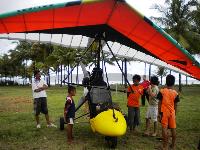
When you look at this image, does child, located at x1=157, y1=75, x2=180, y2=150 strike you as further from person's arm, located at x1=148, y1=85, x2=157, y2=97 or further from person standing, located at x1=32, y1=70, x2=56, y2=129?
person standing, located at x1=32, y1=70, x2=56, y2=129

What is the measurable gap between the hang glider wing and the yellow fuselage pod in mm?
2053

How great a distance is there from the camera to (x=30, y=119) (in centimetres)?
1246

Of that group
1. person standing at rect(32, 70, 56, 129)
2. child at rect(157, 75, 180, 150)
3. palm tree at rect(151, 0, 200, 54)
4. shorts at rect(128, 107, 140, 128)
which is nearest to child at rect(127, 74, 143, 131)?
shorts at rect(128, 107, 140, 128)

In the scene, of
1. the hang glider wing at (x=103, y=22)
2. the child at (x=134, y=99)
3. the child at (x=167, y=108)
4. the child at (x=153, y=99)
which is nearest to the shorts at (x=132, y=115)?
the child at (x=134, y=99)

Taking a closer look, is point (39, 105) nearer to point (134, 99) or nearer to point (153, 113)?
point (134, 99)

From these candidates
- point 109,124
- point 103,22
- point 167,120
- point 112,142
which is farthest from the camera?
point 103,22

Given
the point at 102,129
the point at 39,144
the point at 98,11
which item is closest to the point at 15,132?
the point at 39,144

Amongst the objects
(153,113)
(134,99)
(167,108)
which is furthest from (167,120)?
(134,99)

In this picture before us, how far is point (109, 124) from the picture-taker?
25.3 feet

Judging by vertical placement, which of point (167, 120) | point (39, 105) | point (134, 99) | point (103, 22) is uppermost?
point (103, 22)

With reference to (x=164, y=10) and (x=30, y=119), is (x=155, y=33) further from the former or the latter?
(x=164, y=10)

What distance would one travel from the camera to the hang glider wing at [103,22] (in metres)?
6.54

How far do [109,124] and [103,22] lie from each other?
2.61 meters

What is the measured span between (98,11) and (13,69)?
2432 inches
